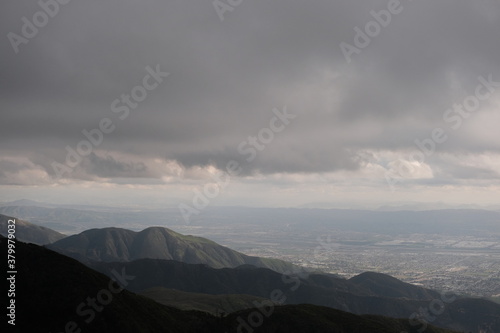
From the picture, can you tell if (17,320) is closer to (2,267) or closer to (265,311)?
(2,267)

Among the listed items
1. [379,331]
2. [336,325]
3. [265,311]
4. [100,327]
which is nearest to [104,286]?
[100,327]

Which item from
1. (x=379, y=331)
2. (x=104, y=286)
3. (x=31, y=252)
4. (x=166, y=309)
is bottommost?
(x=379, y=331)

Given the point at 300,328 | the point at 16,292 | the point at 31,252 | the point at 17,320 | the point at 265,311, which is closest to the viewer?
the point at 17,320

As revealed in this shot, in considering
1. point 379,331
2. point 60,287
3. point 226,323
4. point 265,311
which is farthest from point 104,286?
point 379,331

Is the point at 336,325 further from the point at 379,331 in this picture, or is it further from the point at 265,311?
the point at 265,311

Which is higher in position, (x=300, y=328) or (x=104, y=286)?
(x=104, y=286)

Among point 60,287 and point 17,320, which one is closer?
point 17,320

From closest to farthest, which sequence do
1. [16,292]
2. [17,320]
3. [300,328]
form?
[17,320]
[16,292]
[300,328]
